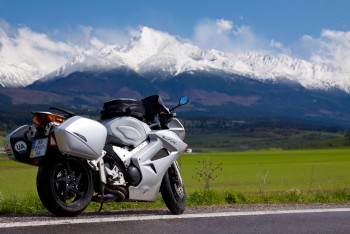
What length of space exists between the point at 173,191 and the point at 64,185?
6.29 feet

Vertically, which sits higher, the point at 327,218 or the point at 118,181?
the point at 118,181

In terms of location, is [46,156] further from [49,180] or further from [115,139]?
[115,139]

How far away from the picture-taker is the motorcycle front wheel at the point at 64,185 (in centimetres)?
675

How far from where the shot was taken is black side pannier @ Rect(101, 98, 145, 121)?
26.0ft

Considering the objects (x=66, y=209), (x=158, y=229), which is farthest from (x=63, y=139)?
(x=158, y=229)

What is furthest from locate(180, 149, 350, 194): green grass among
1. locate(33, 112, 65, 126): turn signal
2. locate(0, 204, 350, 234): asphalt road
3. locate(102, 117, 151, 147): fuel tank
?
locate(33, 112, 65, 126): turn signal

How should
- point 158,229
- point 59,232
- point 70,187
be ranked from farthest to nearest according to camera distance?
point 70,187 < point 158,229 < point 59,232

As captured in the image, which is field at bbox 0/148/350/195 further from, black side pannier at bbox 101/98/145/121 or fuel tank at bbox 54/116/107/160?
fuel tank at bbox 54/116/107/160

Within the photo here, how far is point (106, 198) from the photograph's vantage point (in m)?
7.36

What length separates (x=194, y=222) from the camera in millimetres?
7184

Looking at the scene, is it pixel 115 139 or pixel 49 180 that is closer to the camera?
pixel 49 180

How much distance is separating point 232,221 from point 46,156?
2475 mm

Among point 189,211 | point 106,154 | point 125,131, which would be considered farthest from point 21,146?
point 189,211

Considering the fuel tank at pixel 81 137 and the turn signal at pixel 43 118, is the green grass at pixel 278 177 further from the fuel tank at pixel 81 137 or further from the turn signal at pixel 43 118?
the turn signal at pixel 43 118
